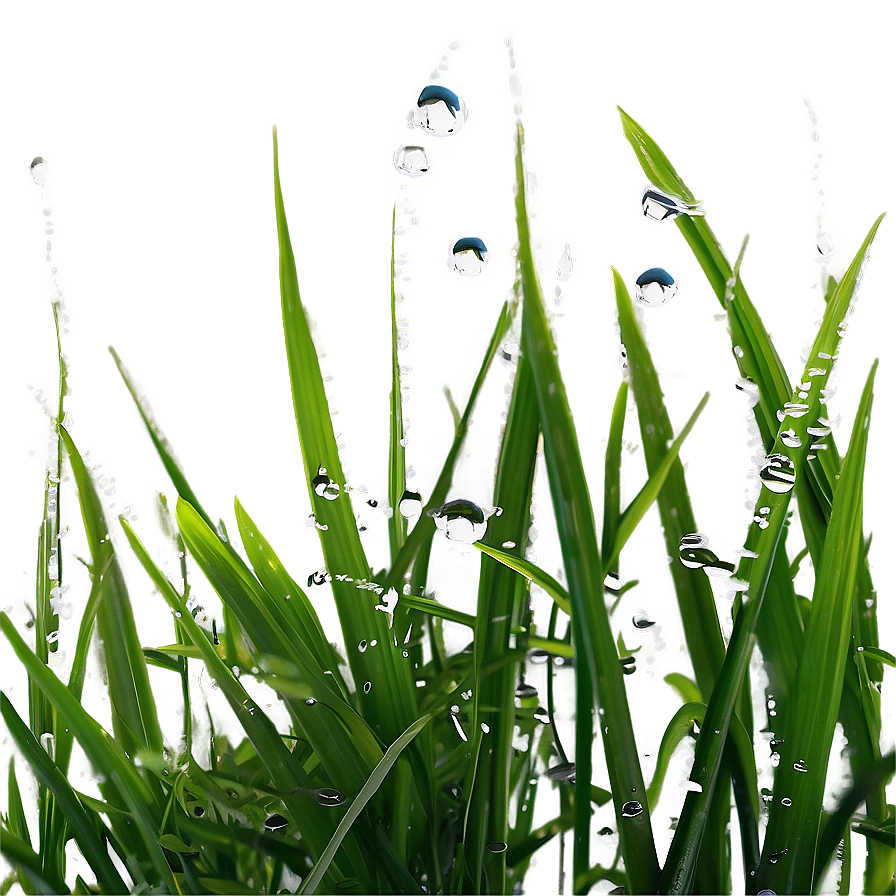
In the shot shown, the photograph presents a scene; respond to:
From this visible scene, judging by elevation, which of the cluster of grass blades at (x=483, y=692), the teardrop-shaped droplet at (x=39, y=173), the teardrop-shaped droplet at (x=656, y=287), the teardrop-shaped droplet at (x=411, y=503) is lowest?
the cluster of grass blades at (x=483, y=692)

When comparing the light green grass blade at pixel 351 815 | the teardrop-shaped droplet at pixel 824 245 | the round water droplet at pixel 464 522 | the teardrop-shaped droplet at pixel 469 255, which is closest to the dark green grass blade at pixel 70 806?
the light green grass blade at pixel 351 815


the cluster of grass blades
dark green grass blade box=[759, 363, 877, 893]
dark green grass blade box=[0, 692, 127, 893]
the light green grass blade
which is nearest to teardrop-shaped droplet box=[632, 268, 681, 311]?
the cluster of grass blades

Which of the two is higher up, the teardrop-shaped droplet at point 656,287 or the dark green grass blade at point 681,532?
the teardrop-shaped droplet at point 656,287

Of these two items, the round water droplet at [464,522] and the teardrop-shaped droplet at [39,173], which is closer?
the round water droplet at [464,522]

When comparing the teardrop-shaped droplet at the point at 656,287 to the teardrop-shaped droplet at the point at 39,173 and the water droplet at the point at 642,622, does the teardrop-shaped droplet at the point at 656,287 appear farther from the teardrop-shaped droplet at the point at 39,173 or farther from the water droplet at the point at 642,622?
the teardrop-shaped droplet at the point at 39,173

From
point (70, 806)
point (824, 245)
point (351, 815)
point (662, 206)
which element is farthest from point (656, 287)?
point (70, 806)

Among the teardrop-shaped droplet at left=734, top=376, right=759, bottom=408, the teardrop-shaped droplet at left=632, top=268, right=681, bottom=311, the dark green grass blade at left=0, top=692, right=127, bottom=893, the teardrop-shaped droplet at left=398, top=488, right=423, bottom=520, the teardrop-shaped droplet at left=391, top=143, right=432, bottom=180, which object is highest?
the teardrop-shaped droplet at left=391, top=143, right=432, bottom=180

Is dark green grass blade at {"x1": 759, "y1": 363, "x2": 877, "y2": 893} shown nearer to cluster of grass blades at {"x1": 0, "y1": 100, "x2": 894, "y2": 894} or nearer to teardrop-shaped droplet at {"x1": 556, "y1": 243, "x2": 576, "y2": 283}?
cluster of grass blades at {"x1": 0, "y1": 100, "x2": 894, "y2": 894}
